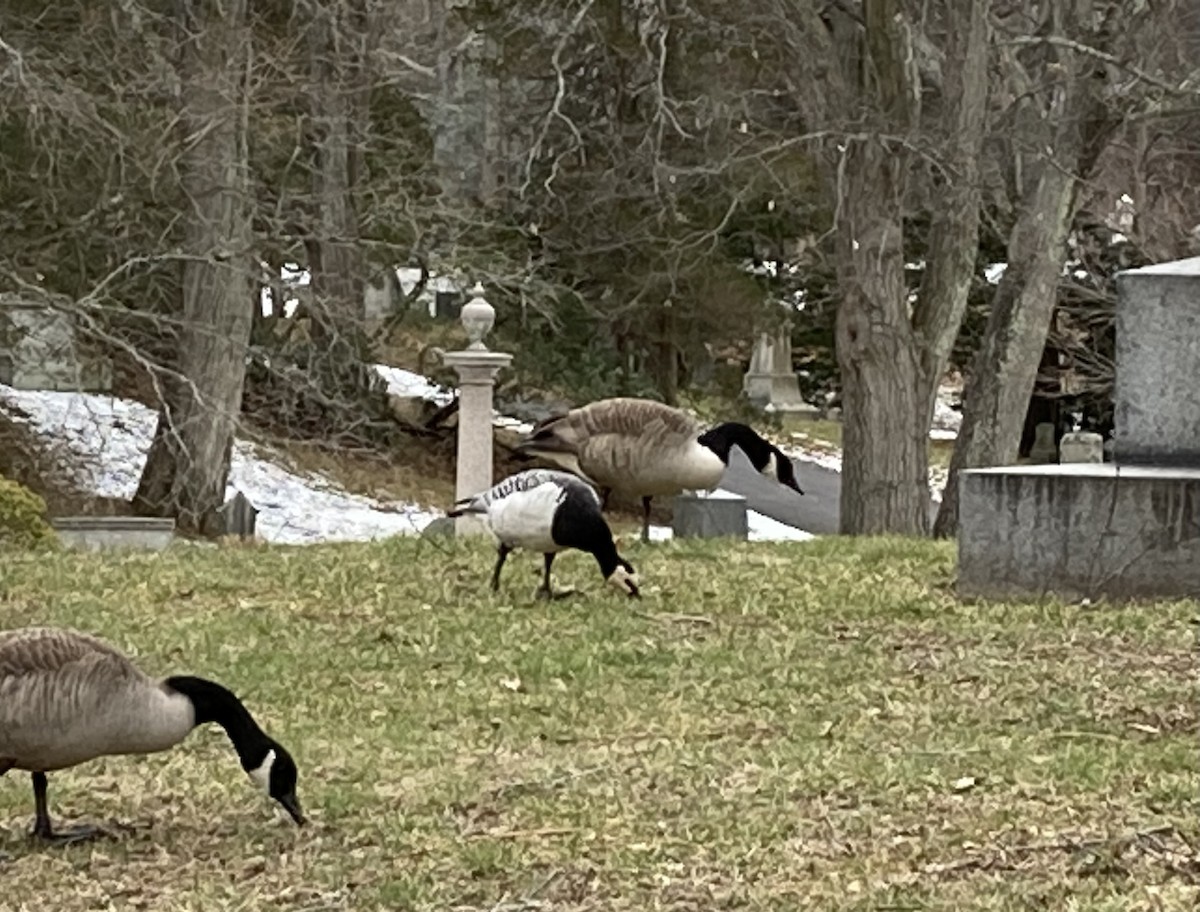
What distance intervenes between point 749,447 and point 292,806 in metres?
7.19

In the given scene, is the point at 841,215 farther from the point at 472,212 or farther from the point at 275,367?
the point at 472,212

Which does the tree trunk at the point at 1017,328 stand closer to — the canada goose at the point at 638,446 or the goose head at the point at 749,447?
the goose head at the point at 749,447

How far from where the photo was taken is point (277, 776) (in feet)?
21.0

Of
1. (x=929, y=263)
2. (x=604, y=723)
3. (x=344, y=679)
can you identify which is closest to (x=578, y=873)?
(x=604, y=723)

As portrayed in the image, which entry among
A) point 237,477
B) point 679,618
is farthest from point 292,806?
point 237,477

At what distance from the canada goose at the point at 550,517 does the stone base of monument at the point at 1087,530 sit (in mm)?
1754

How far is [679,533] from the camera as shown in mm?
15773

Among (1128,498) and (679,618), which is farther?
(679,618)

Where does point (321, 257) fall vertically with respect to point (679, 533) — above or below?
above

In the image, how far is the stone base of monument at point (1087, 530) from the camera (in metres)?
10.2

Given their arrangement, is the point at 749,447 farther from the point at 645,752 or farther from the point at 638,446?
the point at 645,752

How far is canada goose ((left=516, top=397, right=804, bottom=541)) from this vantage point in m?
12.5

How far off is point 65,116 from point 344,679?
8.48 m

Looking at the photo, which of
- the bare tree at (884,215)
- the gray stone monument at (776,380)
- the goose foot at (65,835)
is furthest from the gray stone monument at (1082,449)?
the goose foot at (65,835)
